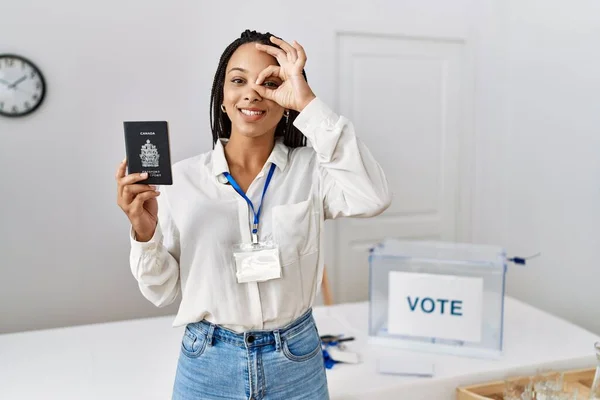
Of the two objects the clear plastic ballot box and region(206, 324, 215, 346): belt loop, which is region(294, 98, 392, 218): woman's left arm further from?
the clear plastic ballot box

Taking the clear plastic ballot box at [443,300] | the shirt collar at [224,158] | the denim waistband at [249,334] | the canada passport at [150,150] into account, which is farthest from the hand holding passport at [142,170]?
the clear plastic ballot box at [443,300]

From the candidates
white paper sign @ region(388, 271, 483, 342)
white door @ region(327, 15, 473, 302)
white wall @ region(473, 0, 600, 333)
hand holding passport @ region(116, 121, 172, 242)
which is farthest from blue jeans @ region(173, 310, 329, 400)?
white wall @ region(473, 0, 600, 333)

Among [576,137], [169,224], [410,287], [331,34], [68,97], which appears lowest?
[410,287]

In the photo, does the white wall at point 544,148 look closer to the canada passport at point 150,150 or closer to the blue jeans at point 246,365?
the blue jeans at point 246,365

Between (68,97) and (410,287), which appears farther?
(68,97)

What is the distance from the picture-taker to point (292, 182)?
1.18 meters

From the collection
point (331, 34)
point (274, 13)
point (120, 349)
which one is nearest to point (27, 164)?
point (120, 349)

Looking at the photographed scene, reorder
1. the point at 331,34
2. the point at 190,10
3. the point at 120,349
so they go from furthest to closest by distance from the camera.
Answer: the point at 331,34 → the point at 190,10 → the point at 120,349

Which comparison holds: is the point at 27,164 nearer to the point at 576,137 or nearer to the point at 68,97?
the point at 68,97

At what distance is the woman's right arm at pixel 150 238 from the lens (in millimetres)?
1049

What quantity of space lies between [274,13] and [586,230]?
5.63 feet

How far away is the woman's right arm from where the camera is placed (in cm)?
105

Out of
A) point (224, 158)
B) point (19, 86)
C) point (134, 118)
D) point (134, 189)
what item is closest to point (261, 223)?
point (224, 158)

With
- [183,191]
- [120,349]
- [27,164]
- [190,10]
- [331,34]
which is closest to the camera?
[183,191]
